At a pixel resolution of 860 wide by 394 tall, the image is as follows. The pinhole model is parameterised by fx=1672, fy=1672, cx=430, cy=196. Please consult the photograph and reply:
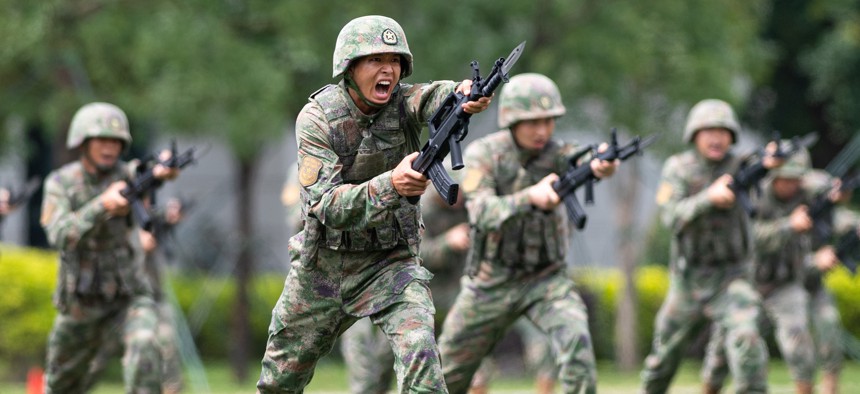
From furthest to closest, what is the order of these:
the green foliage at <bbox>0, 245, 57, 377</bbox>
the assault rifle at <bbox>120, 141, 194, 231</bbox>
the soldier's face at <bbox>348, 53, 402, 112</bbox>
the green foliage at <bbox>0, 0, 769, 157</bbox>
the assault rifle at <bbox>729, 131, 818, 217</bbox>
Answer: the green foliage at <bbox>0, 245, 57, 377</bbox> → the green foliage at <bbox>0, 0, 769, 157</bbox> → the assault rifle at <bbox>729, 131, 818, 217</bbox> → the assault rifle at <bbox>120, 141, 194, 231</bbox> → the soldier's face at <bbox>348, 53, 402, 112</bbox>

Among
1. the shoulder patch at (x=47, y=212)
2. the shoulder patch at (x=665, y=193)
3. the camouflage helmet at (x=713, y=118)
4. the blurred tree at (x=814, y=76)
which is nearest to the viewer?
the shoulder patch at (x=47, y=212)

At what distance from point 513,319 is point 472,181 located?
98 cm

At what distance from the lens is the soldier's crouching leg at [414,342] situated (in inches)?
333

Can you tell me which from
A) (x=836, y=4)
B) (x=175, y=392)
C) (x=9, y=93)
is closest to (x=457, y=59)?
(x=175, y=392)

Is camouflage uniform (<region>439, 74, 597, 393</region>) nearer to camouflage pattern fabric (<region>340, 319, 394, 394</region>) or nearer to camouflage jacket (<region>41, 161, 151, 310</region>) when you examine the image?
camouflage pattern fabric (<region>340, 319, 394, 394</region>)

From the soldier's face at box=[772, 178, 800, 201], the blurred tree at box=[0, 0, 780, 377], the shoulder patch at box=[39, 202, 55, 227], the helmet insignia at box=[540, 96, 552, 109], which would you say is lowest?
the soldier's face at box=[772, 178, 800, 201]

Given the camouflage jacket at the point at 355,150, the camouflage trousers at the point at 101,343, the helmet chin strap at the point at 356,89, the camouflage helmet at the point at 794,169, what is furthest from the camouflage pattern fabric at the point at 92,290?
the camouflage helmet at the point at 794,169

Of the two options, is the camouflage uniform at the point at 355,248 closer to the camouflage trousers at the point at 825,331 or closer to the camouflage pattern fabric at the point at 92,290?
the camouflage pattern fabric at the point at 92,290

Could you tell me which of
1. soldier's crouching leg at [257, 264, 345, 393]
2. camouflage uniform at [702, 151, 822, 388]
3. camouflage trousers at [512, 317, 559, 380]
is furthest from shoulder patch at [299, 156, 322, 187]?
camouflage uniform at [702, 151, 822, 388]

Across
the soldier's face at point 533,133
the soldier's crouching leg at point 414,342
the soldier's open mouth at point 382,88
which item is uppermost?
the soldier's open mouth at point 382,88

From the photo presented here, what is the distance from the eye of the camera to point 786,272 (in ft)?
50.3

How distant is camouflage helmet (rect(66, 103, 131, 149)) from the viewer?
40.2 feet

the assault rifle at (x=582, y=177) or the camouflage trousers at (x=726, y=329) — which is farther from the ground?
the assault rifle at (x=582, y=177)

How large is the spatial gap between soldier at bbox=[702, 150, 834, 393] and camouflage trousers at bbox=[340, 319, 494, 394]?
2747 mm
